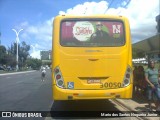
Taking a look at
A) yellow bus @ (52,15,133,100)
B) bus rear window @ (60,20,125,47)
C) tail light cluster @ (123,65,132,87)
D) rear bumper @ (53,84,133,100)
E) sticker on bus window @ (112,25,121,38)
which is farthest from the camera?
sticker on bus window @ (112,25,121,38)

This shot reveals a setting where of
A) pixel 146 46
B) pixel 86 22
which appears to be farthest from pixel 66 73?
pixel 146 46

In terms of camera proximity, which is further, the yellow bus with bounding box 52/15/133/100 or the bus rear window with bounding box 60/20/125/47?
the bus rear window with bounding box 60/20/125/47

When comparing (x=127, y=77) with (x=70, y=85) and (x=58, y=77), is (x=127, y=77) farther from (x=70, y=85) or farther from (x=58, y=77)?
(x=58, y=77)

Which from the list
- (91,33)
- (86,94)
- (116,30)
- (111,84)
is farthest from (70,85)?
(116,30)

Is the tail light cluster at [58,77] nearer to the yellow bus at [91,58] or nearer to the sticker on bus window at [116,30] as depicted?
the yellow bus at [91,58]

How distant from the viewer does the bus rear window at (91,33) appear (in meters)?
10.7

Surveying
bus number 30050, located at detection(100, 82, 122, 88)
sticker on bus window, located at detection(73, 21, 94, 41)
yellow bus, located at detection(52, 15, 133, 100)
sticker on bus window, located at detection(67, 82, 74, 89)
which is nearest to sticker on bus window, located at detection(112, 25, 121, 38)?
yellow bus, located at detection(52, 15, 133, 100)

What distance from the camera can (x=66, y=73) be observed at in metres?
10.5

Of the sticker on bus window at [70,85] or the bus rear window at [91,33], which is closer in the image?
the sticker on bus window at [70,85]

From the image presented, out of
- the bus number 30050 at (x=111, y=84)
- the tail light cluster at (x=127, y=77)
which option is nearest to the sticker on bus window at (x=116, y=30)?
the tail light cluster at (x=127, y=77)

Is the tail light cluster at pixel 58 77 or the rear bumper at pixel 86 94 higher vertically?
the tail light cluster at pixel 58 77

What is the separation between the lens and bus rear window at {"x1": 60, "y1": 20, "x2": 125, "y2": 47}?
10688 mm

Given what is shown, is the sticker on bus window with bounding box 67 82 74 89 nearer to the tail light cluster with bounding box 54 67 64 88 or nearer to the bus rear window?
the tail light cluster with bounding box 54 67 64 88

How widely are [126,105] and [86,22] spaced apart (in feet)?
12.8
